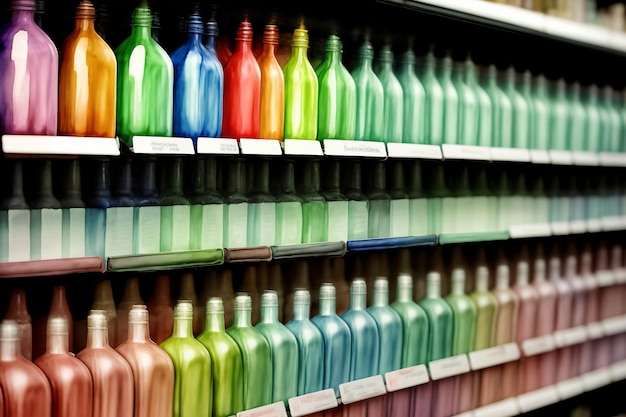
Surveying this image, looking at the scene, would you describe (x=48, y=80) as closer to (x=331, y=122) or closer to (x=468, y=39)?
(x=331, y=122)

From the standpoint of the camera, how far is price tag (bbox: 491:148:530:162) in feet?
9.98

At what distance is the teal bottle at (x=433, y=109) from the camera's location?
2.83 m

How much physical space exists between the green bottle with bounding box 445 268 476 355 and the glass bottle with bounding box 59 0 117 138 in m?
1.54

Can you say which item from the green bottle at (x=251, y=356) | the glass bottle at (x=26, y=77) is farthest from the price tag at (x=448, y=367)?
the glass bottle at (x=26, y=77)

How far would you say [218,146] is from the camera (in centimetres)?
219

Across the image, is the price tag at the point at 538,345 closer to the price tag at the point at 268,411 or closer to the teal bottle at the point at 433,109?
the teal bottle at the point at 433,109

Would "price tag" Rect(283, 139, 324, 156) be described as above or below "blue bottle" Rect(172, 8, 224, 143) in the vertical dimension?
below

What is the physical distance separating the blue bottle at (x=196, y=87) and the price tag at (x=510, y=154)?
4.05 feet

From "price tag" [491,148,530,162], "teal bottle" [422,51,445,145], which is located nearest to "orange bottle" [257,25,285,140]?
"teal bottle" [422,51,445,145]

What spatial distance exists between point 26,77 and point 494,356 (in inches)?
81.4

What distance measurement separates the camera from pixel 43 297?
2.14 m

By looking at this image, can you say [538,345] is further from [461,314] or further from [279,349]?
[279,349]

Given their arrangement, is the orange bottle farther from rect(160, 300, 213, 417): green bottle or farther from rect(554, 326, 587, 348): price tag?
rect(554, 326, 587, 348): price tag

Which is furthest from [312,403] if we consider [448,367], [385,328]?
[448,367]
